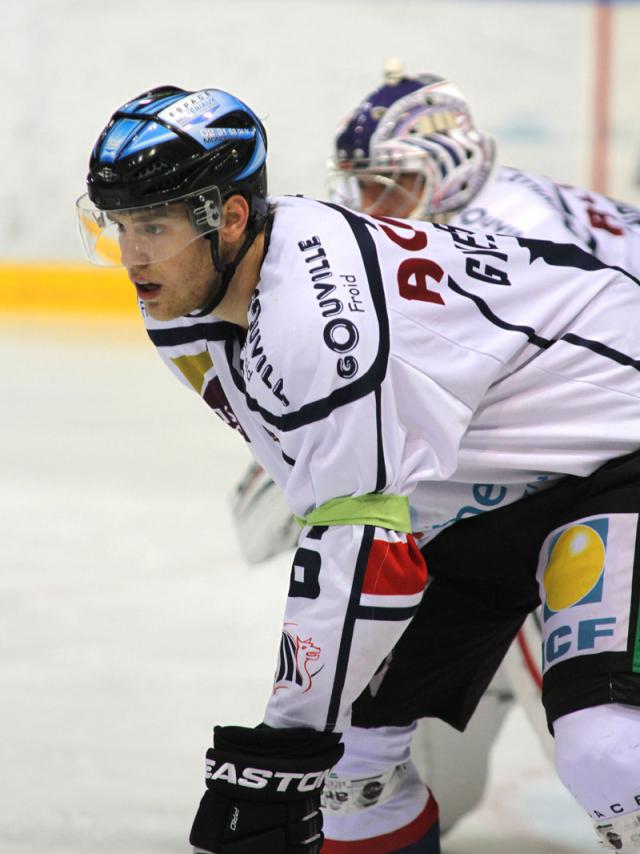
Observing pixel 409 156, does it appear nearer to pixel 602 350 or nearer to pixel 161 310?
pixel 602 350

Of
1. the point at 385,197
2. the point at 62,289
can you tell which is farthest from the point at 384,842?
the point at 62,289

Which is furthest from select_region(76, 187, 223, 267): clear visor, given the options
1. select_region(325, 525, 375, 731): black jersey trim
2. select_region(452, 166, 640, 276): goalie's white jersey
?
select_region(452, 166, 640, 276): goalie's white jersey

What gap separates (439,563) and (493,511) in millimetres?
141

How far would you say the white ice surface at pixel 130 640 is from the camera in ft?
8.71

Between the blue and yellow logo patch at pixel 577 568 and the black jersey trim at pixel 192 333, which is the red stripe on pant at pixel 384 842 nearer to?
the blue and yellow logo patch at pixel 577 568

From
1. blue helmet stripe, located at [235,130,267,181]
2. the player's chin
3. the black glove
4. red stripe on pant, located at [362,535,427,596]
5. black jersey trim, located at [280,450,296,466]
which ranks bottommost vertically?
the black glove

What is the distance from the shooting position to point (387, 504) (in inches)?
67.6

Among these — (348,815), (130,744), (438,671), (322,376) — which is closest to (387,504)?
(322,376)

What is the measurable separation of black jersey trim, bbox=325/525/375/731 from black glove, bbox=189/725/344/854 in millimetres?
51

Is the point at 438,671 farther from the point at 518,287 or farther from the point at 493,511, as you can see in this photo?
the point at 518,287

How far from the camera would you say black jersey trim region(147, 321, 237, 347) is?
197 cm

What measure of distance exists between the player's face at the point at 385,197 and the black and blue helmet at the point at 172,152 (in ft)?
5.07

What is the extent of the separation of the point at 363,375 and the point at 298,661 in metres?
0.35

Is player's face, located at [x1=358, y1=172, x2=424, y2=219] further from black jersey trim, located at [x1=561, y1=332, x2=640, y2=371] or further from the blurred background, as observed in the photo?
black jersey trim, located at [x1=561, y1=332, x2=640, y2=371]
